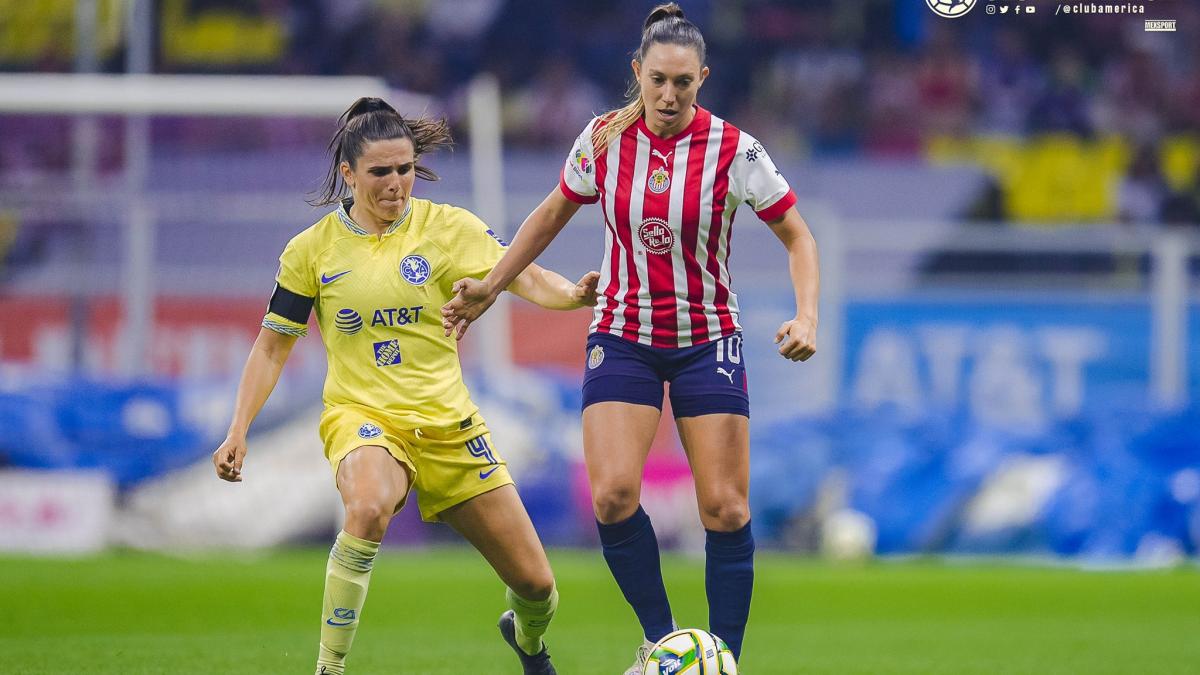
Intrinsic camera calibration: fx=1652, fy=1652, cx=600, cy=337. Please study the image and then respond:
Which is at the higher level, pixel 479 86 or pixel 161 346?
pixel 479 86

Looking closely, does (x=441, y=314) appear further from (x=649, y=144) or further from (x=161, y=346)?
(x=161, y=346)

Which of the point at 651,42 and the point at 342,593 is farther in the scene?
the point at 651,42

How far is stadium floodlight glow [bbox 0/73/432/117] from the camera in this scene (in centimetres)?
1407

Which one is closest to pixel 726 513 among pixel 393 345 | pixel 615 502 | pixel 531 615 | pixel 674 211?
pixel 615 502

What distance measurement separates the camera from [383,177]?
595 centimetres

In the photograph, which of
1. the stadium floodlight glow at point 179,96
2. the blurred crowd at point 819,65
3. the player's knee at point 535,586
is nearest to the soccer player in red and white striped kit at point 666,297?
the player's knee at point 535,586

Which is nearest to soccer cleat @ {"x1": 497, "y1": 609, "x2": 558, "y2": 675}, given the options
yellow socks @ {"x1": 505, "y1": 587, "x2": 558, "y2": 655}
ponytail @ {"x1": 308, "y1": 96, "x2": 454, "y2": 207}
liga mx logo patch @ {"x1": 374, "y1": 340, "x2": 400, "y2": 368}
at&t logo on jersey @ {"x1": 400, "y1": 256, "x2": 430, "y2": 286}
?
yellow socks @ {"x1": 505, "y1": 587, "x2": 558, "y2": 655}

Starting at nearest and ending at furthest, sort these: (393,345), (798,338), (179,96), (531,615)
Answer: (798,338)
(393,345)
(531,615)
(179,96)

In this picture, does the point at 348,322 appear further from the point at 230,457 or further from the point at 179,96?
the point at 179,96

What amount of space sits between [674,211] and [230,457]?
5.85ft

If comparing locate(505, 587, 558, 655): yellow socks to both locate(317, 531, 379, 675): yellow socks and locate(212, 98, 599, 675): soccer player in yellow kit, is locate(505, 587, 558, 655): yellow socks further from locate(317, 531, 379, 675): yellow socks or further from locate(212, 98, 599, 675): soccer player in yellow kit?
locate(317, 531, 379, 675): yellow socks

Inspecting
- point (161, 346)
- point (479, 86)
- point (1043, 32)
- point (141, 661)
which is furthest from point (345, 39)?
point (141, 661)

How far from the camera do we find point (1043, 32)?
2189 cm

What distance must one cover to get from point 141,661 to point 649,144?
3102mm
